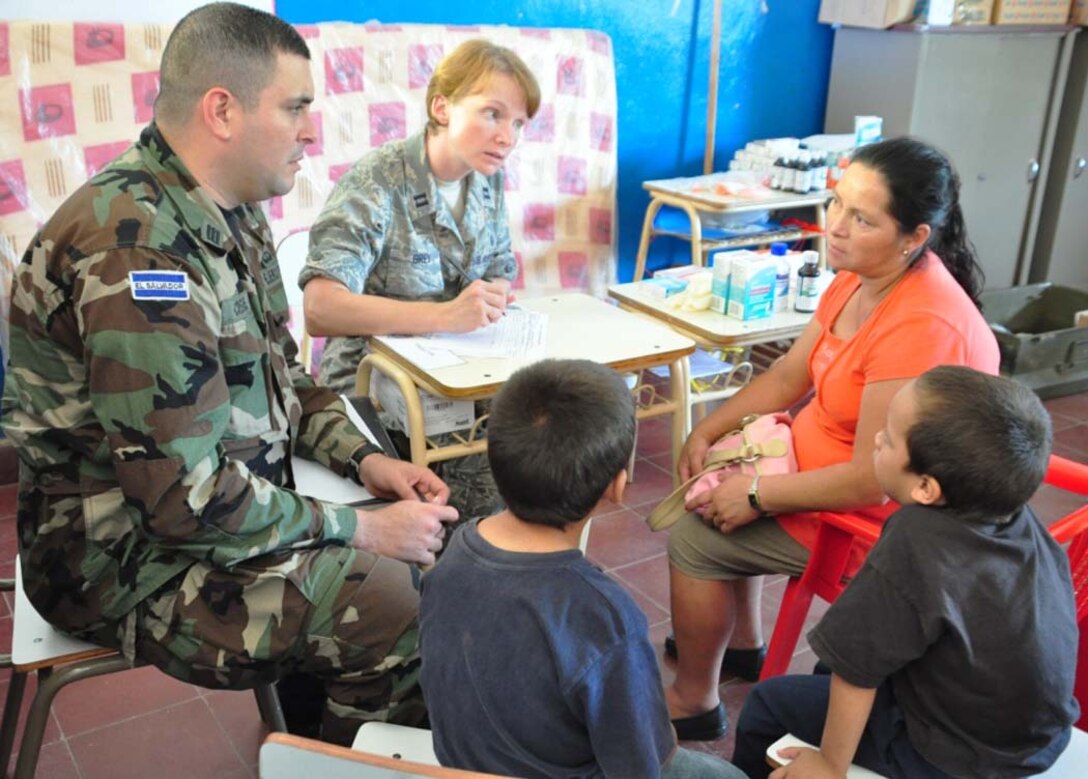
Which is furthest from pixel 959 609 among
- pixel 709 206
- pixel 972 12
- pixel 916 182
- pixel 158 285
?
Result: pixel 972 12

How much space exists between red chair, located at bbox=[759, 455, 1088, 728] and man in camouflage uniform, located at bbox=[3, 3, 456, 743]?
0.68 metres

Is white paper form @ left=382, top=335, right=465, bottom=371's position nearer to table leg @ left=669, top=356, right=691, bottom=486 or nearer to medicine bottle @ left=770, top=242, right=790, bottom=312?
table leg @ left=669, top=356, right=691, bottom=486

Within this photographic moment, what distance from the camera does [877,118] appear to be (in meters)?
4.18

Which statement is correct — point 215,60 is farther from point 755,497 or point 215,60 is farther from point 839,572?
point 839,572

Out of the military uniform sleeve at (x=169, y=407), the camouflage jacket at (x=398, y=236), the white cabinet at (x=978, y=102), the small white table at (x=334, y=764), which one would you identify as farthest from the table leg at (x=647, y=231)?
the small white table at (x=334, y=764)

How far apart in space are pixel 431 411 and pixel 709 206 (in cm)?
191

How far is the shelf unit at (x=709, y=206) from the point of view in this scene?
3652 millimetres

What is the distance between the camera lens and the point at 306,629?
144 centimetres

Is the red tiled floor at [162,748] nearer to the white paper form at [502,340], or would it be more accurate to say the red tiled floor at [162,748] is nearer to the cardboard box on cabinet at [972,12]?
the white paper form at [502,340]

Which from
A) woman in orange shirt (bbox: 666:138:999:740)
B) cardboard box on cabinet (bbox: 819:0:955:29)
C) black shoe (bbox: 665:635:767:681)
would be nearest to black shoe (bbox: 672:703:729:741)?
woman in orange shirt (bbox: 666:138:999:740)

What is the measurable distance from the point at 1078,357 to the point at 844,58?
1.63m

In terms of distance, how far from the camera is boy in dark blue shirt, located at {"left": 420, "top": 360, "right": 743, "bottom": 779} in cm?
108

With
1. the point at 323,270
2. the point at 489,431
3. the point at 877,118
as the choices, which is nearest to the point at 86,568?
the point at 489,431

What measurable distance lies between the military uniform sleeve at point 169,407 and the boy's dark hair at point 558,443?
0.43 metres
